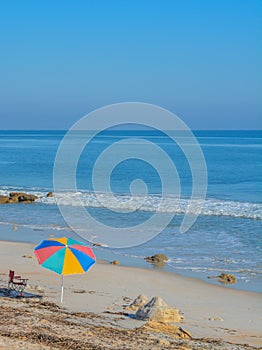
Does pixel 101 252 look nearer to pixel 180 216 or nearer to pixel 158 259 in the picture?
pixel 158 259

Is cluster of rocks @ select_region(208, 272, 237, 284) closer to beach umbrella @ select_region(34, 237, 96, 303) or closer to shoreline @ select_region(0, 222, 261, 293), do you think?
shoreline @ select_region(0, 222, 261, 293)

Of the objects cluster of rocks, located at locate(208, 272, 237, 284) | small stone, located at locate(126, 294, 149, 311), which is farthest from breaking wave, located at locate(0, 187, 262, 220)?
small stone, located at locate(126, 294, 149, 311)

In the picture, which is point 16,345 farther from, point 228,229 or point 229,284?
point 228,229

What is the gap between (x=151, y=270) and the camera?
1714cm

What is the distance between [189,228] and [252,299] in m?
10.8

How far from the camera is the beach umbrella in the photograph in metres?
12.3

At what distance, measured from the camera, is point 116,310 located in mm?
12375

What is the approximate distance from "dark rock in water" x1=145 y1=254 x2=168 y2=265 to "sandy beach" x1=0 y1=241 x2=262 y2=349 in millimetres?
1332

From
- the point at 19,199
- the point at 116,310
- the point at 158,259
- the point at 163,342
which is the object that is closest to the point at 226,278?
the point at 158,259

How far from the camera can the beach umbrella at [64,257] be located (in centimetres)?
1234

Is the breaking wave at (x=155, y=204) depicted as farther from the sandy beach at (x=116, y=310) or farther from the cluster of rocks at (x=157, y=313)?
the cluster of rocks at (x=157, y=313)

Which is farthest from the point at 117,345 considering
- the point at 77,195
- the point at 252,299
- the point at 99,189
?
the point at 99,189

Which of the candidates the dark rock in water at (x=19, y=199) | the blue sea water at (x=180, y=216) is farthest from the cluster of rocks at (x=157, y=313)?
the dark rock in water at (x=19, y=199)

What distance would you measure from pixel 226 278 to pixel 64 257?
573cm
